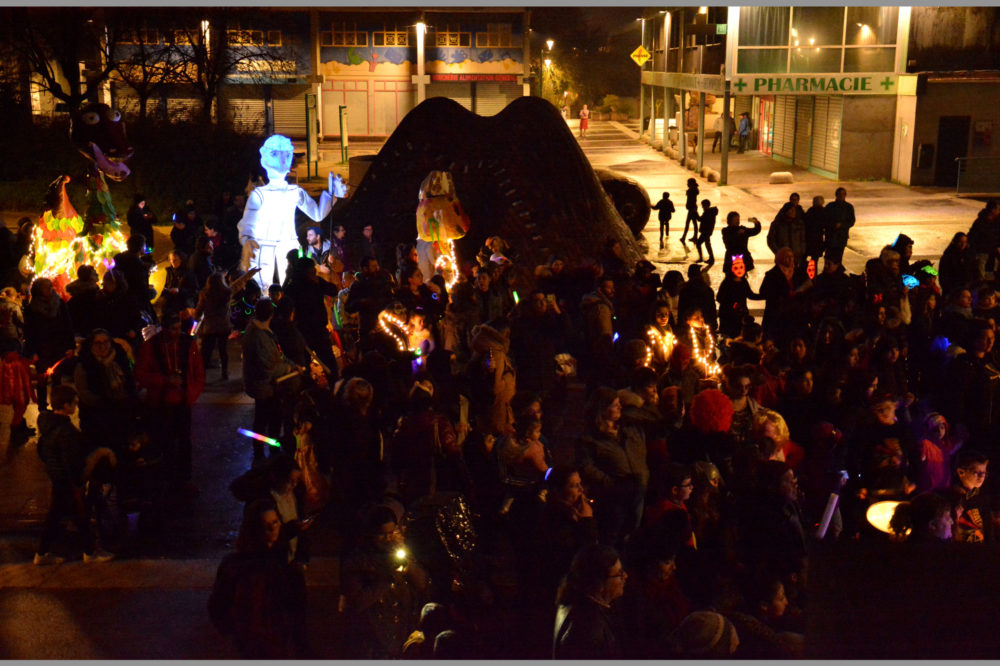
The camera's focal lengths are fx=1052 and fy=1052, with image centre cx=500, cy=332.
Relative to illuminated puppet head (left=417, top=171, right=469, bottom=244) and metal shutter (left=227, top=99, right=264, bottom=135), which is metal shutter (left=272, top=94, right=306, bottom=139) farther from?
illuminated puppet head (left=417, top=171, right=469, bottom=244)

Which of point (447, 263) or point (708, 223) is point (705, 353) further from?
point (708, 223)

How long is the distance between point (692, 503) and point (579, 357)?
3247mm

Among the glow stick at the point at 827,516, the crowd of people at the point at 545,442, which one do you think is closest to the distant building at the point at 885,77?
the crowd of people at the point at 545,442

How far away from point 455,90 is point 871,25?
20814 mm

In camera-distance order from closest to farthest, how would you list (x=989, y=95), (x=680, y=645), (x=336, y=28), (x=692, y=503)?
1. (x=680, y=645)
2. (x=692, y=503)
3. (x=989, y=95)
4. (x=336, y=28)

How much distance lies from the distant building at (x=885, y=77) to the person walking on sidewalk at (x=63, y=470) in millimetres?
24385

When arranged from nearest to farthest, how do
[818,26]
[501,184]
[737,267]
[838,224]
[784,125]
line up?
[737,267]
[501,184]
[838,224]
[818,26]
[784,125]

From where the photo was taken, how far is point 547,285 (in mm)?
10297

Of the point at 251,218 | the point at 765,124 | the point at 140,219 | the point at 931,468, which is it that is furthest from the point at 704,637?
the point at 765,124

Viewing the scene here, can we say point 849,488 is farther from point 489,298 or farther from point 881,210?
point 881,210

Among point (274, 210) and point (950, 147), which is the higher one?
point (950, 147)

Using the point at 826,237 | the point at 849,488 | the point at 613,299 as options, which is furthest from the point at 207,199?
the point at 849,488

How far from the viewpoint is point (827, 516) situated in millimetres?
6238

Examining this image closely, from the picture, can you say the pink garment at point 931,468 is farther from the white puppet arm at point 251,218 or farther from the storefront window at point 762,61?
the storefront window at point 762,61
